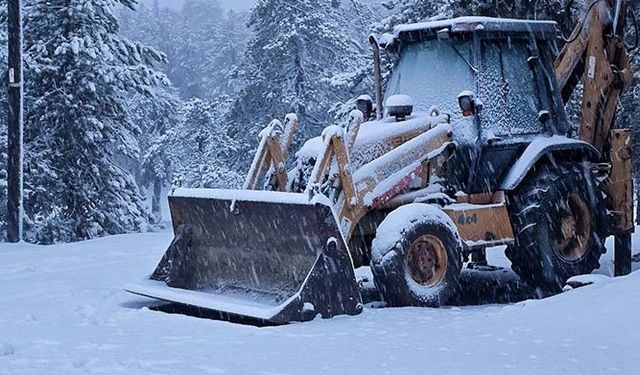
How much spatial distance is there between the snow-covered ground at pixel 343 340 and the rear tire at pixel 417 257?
0.76 feet

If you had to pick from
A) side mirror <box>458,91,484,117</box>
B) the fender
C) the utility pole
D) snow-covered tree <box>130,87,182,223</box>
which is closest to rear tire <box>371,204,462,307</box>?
the fender

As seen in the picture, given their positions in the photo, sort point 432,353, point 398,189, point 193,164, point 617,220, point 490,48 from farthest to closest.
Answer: point 193,164
point 617,220
point 490,48
point 398,189
point 432,353

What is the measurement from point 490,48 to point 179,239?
3.65 m

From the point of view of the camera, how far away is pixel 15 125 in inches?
659

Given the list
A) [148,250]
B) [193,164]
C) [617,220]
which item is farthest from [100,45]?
[193,164]

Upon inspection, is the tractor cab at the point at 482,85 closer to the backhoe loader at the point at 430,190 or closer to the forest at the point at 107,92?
the backhoe loader at the point at 430,190

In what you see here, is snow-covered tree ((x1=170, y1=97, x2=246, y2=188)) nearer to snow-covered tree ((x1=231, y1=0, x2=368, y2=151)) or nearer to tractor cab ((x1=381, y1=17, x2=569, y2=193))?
Answer: snow-covered tree ((x1=231, y1=0, x2=368, y2=151))

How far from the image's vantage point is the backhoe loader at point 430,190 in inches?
318

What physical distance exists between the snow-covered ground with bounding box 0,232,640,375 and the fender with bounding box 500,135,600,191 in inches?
51.3

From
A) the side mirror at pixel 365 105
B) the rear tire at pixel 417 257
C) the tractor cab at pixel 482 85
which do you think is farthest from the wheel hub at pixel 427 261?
the side mirror at pixel 365 105

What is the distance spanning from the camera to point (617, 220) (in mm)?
10477

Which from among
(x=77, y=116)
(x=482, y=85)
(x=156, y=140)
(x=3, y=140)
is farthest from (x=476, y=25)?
(x=156, y=140)

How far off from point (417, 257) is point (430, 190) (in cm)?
96

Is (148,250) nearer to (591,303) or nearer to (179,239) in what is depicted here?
(179,239)
